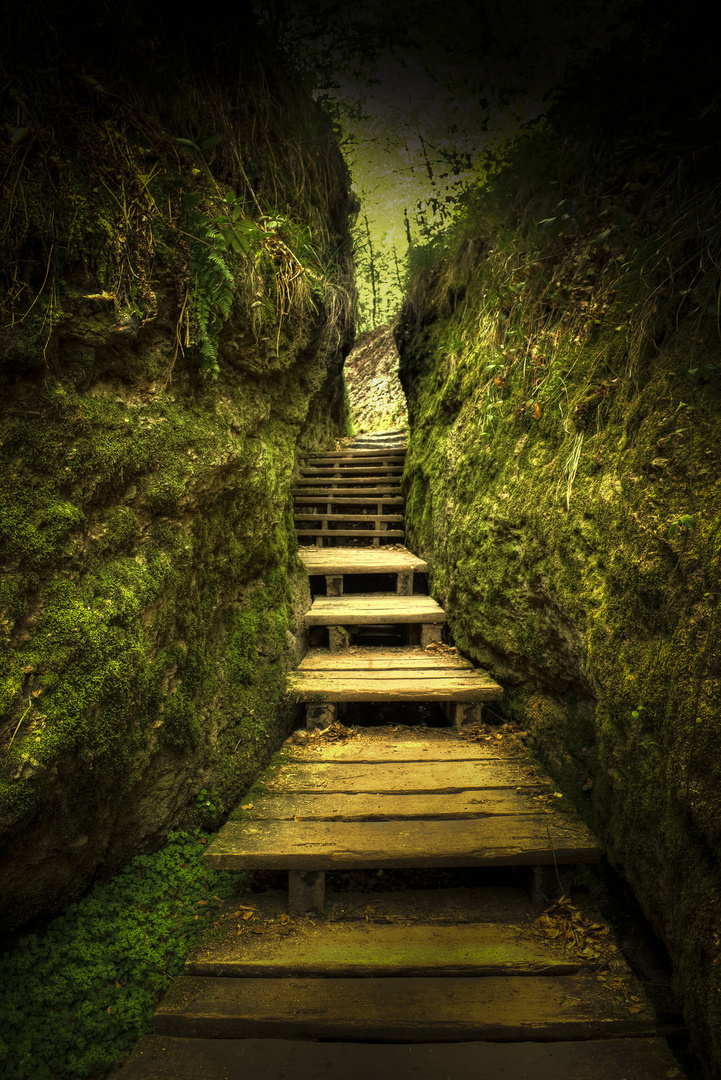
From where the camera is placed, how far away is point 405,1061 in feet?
4.43

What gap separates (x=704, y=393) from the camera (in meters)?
1.69

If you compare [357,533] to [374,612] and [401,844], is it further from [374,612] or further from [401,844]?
[401,844]

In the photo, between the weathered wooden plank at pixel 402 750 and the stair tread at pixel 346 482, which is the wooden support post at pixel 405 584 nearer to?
the weathered wooden plank at pixel 402 750

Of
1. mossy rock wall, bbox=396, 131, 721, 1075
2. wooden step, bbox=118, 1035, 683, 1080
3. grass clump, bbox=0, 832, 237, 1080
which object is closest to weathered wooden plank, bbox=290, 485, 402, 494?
mossy rock wall, bbox=396, 131, 721, 1075

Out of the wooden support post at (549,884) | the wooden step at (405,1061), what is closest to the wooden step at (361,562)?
the wooden support post at (549,884)

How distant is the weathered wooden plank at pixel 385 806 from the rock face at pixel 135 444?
470 mm

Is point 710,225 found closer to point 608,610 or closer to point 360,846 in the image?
point 608,610

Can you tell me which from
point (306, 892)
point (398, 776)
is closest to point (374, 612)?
point (398, 776)

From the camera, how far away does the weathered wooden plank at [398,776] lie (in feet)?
7.48

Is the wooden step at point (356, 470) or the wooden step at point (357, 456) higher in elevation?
the wooden step at point (357, 456)

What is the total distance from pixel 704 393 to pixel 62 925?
3.00 m

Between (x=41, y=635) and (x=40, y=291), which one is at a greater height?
(x=40, y=291)

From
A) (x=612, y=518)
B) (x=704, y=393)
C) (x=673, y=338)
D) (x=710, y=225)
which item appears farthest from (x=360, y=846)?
(x=710, y=225)

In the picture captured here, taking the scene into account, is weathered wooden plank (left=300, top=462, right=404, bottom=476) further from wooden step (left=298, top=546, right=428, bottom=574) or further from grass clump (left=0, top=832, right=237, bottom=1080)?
grass clump (left=0, top=832, right=237, bottom=1080)
